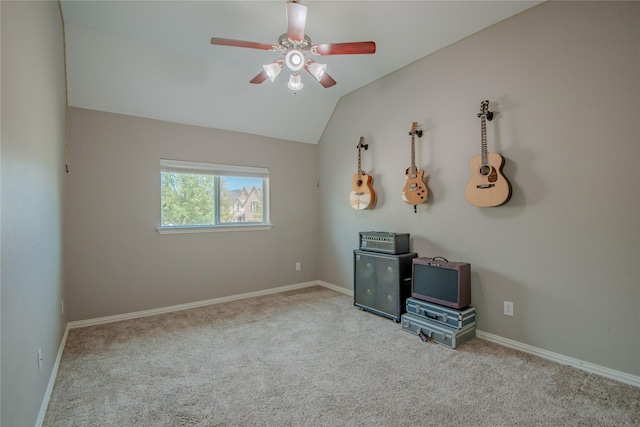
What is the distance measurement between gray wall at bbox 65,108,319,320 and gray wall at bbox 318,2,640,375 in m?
2.06

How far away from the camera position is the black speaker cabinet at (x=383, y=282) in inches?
121

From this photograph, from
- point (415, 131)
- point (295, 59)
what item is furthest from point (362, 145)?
point (295, 59)

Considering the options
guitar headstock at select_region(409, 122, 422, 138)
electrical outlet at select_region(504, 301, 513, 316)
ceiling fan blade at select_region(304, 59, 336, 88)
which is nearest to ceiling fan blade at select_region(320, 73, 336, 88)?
ceiling fan blade at select_region(304, 59, 336, 88)

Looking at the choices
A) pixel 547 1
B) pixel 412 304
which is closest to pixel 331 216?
pixel 412 304

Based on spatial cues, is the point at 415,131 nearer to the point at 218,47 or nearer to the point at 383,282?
the point at 383,282

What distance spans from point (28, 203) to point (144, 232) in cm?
196

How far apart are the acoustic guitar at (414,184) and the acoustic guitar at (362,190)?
0.51 m

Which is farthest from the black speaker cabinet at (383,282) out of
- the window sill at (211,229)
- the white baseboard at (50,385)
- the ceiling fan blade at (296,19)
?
the white baseboard at (50,385)

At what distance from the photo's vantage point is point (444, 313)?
103 inches

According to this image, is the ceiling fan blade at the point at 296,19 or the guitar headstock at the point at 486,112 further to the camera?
the guitar headstock at the point at 486,112

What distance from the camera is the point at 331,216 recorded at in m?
4.48

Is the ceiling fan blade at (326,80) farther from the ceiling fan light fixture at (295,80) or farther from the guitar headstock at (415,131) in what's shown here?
the guitar headstock at (415,131)

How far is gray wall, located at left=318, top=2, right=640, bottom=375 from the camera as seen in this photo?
2.03 metres

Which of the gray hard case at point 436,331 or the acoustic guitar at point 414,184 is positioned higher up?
the acoustic guitar at point 414,184
